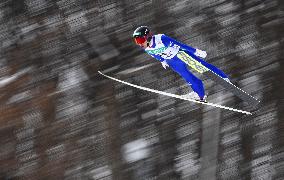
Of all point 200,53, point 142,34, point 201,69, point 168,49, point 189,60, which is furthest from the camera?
point 201,69

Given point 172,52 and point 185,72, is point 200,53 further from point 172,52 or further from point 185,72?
point 185,72

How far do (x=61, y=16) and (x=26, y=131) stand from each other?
280cm

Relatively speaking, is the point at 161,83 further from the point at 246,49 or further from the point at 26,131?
the point at 26,131

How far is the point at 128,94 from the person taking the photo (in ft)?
48.9

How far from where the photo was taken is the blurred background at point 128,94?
14.6 meters

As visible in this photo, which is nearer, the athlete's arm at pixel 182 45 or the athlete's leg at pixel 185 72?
the athlete's arm at pixel 182 45

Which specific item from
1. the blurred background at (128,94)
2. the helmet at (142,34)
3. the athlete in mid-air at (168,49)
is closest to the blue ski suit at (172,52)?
the athlete in mid-air at (168,49)

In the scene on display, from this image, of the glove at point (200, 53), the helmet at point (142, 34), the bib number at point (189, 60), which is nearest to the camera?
the helmet at point (142, 34)

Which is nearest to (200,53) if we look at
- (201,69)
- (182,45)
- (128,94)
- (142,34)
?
(182,45)

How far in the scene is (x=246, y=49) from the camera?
14.9 meters

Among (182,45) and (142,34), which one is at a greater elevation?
(142,34)

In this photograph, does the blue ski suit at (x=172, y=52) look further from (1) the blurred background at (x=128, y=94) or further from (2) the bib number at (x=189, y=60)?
(1) the blurred background at (x=128, y=94)

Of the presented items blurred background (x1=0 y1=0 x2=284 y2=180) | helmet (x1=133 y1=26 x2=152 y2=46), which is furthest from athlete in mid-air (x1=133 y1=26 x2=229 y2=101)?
blurred background (x1=0 y1=0 x2=284 y2=180)

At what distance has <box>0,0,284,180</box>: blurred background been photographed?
1462 centimetres
